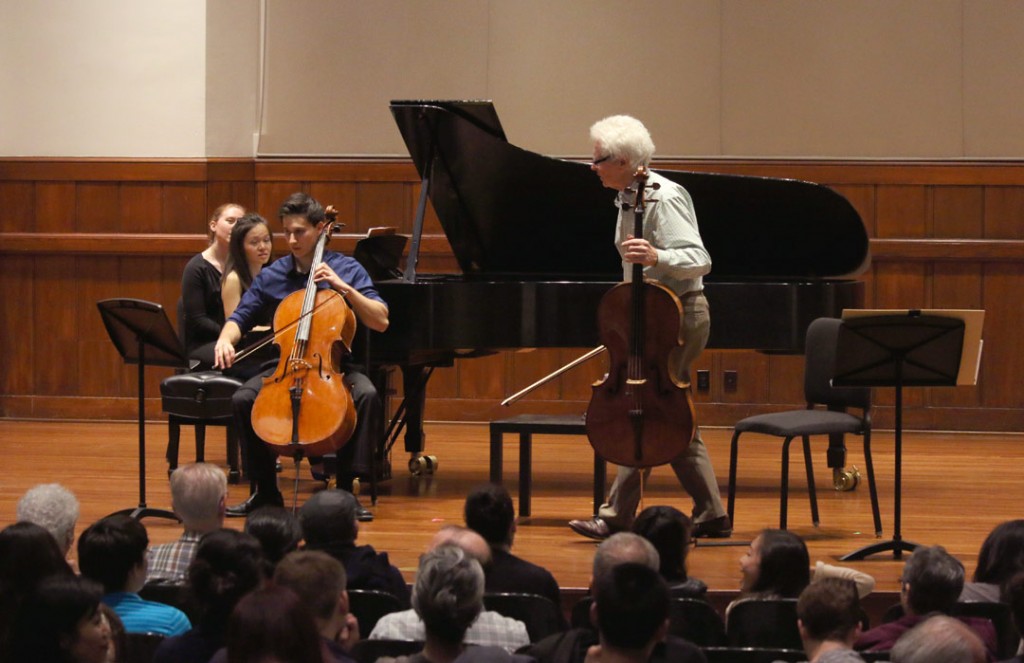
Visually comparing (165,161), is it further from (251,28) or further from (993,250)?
(993,250)

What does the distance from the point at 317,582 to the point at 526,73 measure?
6402 millimetres

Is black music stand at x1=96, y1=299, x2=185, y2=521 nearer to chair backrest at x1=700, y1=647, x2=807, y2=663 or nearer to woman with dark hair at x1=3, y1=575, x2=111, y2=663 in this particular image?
woman with dark hair at x1=3, y1=575, x2=111, y2=663

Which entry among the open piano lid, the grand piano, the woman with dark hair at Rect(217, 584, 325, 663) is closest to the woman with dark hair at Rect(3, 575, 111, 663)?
the woman with dark hair at Rect(217, 584, 325, 663)

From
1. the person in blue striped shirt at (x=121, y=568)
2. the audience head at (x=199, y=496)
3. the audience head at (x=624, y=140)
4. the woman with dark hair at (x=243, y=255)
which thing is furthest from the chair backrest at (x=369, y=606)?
the woman with dark hair at (x=243, y=255)

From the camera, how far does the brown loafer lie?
5203mm

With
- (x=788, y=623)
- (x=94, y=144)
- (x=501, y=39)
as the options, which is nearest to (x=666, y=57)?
(x=501, y=39)

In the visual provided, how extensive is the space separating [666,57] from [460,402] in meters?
2.48

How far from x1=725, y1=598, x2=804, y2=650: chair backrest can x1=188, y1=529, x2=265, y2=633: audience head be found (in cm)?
108

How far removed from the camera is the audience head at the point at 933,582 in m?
3.26

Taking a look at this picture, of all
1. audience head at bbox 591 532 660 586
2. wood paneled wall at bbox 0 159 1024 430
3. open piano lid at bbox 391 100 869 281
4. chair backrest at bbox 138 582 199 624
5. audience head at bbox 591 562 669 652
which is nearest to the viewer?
audience head at bbox 591 562 669 652

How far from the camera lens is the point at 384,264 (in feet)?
21.7

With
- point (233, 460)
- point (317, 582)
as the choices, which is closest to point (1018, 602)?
point (317, 582)

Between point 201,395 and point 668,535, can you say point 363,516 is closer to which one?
point 201,395

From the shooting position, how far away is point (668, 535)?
141 inches
